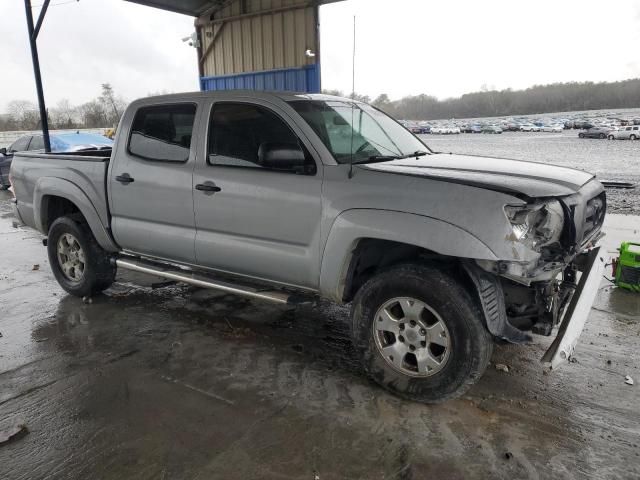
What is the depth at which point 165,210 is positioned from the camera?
14.1 ft

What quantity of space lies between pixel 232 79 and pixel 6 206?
21.0 feet

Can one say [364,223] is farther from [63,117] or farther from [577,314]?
[63,117]

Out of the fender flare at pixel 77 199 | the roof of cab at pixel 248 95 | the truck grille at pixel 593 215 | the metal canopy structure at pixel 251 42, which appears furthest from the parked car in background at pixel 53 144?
the truck grille at pixel 593 215

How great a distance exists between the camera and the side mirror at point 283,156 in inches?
136

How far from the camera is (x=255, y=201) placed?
3.70 m

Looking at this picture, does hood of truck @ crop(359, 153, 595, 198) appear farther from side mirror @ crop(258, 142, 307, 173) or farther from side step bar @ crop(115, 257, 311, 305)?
side step bar @ crop(115, 257, 311, 305)

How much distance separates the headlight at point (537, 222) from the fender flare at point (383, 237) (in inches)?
9.1

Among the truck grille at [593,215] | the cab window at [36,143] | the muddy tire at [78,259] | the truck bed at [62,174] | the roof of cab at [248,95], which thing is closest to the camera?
the truck grille at [593,215]

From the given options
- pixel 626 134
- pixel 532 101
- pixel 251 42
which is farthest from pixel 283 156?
pixel 532 101

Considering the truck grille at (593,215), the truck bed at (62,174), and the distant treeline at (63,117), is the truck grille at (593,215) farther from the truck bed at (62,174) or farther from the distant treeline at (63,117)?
the distant treeline at (63,117)

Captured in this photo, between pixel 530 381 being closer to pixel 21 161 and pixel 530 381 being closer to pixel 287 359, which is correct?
pixel 287 359

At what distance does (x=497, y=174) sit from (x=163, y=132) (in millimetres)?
2897

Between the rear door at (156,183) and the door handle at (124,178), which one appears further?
the door handle at (124,178)

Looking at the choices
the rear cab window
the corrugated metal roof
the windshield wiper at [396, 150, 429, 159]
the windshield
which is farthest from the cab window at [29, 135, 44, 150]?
the windshield wiper at [396, 150, 429, 159]
